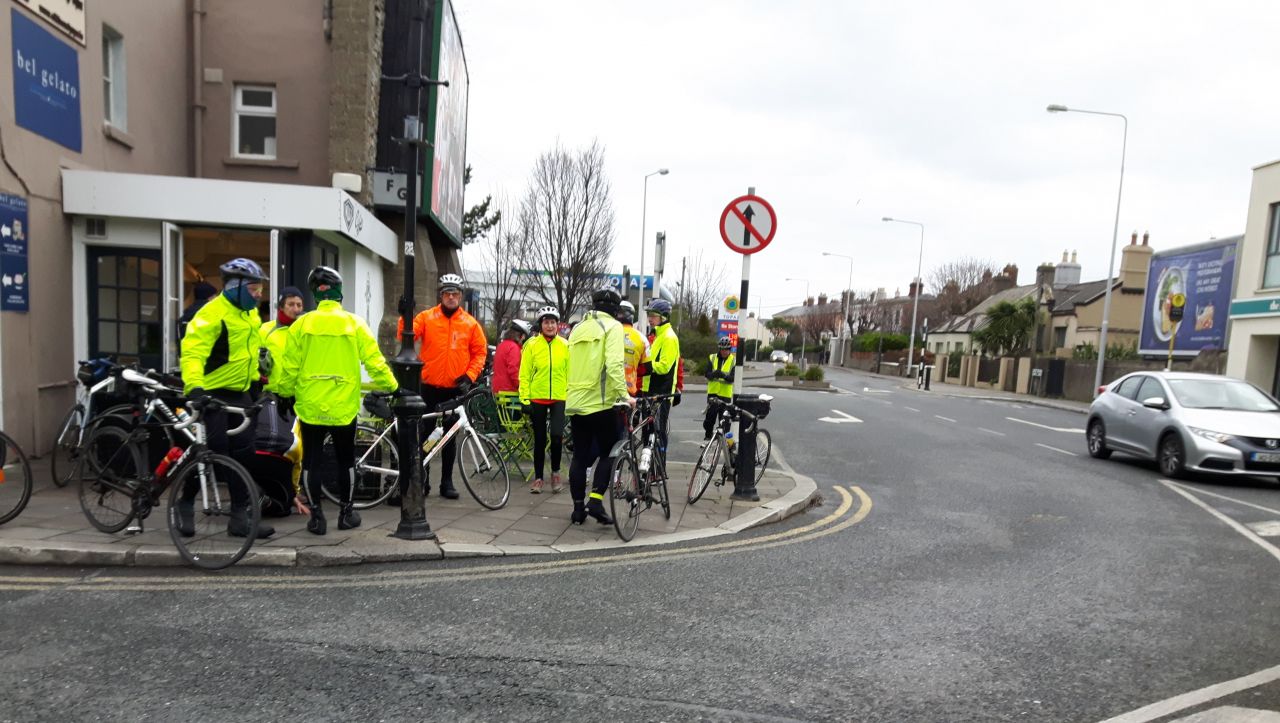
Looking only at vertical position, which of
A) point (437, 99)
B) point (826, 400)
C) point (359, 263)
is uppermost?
point (437, 99)

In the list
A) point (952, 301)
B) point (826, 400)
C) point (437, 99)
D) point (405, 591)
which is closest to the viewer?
point (405, 591)

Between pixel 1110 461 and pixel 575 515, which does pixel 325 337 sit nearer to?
pixel 575 515

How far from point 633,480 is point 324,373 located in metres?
2.47

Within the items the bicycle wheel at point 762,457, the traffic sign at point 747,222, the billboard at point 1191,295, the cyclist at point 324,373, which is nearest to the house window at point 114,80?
the cyclist at point 324,373

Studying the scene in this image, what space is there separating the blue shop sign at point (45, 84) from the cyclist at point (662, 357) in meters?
6.79

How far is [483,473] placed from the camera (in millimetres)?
6773

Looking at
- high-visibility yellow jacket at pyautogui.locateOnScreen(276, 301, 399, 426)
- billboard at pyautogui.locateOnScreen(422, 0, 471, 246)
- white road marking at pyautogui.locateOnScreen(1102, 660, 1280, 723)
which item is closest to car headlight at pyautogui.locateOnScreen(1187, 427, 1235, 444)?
white road marking at pyautogui.locateOnScreen(1102, 660, 1280, 723)

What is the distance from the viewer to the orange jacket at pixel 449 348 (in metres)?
7.25

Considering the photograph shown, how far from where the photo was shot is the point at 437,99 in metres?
15.0

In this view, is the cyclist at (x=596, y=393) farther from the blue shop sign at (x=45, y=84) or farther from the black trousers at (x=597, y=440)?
the blue shop sign at (x=45, y=84)

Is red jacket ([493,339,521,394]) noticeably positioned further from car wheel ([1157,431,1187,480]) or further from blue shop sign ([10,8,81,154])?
car wheel ([1157,431,1187,480])

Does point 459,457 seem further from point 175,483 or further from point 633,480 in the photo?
point 175,483

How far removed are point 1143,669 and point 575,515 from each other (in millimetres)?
3987

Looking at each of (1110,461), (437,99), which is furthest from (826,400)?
(437,99)
